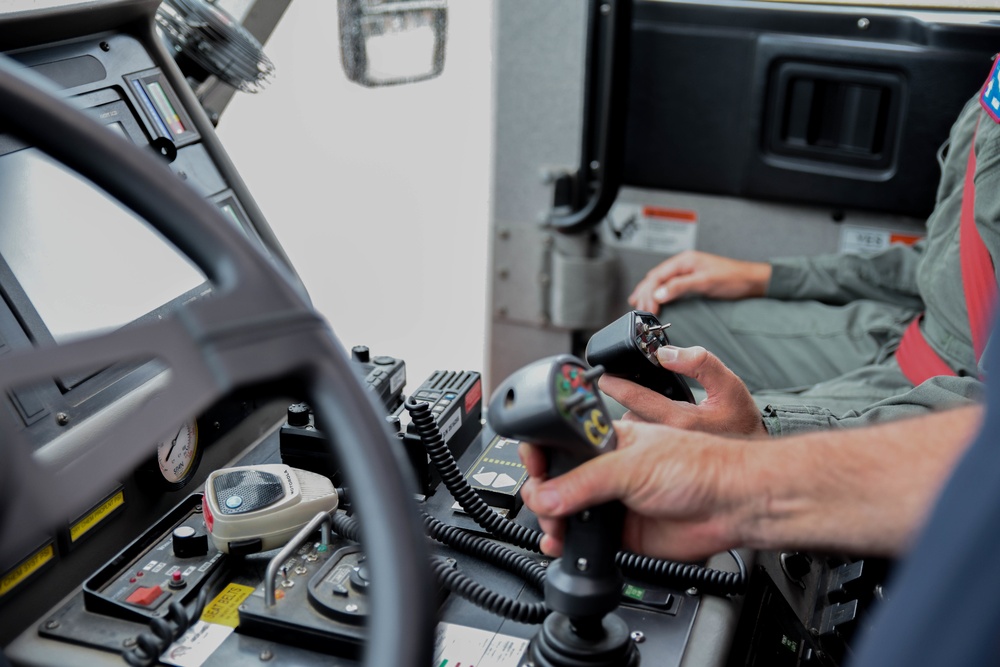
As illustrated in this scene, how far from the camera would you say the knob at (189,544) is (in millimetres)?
1095

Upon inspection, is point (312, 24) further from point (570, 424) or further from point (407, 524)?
point (407, 524)

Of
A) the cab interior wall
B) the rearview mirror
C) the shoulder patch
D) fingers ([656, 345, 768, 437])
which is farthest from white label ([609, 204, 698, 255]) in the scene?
fingers ([656, 345, 768, 437])

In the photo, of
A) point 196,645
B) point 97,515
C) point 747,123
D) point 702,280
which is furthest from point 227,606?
point 747,123

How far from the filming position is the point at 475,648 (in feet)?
3.29

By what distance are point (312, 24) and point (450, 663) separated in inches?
67.0

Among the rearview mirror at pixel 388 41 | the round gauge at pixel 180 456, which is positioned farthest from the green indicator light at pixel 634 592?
the rearview mirror at pixel 388 41

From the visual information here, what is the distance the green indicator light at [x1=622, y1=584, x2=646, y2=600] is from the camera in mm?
1087

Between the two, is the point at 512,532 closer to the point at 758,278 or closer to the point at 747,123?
the point at 758,278

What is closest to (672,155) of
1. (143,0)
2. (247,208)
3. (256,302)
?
(247,208)

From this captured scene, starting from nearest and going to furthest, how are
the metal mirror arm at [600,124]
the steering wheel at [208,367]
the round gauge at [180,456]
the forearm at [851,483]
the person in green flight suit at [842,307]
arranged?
1. the steering wheel at [208,367]
2. the forearm at [851,483]
3. the round gauge at [180,456]
4. the person in green flight suit at [842,307]
5. the metal mirror arm at [600,124]

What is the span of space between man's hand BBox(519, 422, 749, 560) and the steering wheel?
Answer: 0.26 meters

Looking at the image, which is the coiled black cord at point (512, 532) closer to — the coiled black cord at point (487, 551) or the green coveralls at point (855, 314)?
the coiled black cord at point (487, 551)

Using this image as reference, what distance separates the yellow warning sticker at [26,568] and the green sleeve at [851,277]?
4.74 feet

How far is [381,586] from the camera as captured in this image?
61cm
